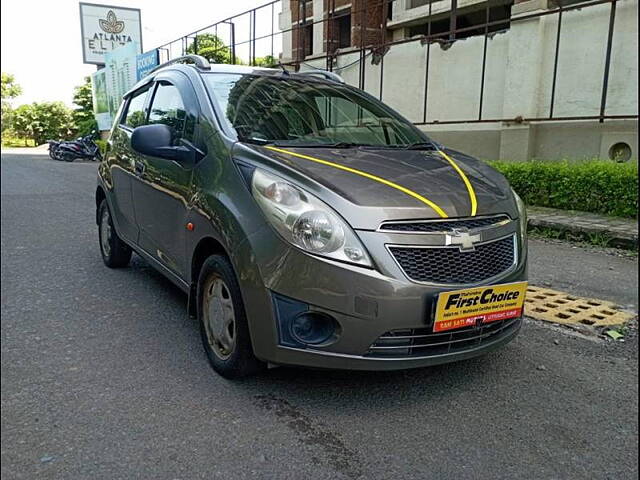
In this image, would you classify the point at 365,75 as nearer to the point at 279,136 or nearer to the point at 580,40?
the point at 580,40

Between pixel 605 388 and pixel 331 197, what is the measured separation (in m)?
1.74

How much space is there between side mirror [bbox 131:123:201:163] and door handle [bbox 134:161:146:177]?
69 centimetres

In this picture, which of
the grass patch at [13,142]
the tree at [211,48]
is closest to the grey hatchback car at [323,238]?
the grass patch at [13,142]

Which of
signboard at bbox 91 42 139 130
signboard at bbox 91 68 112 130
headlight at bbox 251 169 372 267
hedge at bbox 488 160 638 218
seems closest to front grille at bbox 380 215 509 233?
headlight at bbox 251 169 372 267

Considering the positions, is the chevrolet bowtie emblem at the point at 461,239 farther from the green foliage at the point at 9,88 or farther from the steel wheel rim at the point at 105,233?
the steel wheel rim at the point at 105,233

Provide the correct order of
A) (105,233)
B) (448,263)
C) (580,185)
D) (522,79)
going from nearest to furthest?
(448,263) → (105,233) → (580,185) → (522,79)

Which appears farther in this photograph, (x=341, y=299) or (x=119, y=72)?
(x=119, y=72)

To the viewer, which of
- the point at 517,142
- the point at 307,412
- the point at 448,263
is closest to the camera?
the point at 448,263

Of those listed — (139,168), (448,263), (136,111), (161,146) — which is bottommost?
(448,263)

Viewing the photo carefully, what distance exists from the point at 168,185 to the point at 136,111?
4.58 ft

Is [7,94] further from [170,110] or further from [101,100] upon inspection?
[101,100]

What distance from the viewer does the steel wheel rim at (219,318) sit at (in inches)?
109

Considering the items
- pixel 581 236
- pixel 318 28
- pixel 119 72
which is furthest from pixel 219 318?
pixel 119 72

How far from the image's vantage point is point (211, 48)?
18.3m
